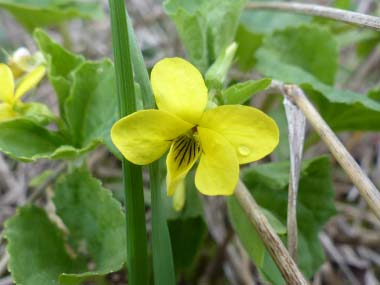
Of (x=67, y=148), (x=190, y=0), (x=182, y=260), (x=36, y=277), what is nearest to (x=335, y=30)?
(x=190, y=0)

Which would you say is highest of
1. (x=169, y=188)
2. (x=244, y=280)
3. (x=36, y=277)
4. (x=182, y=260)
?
(x=169, y=188)

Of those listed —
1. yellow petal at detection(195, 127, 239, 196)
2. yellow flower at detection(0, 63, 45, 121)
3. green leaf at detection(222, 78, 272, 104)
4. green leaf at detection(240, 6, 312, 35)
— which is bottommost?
green leaf at detection(240, 6, 312, 35)

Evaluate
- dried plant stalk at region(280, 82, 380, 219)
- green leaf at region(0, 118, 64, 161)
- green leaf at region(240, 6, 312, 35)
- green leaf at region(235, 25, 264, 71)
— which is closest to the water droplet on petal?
dried plant stalk at region(280, 82, 380, 219)

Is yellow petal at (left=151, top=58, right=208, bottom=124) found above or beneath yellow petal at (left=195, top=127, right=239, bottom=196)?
above

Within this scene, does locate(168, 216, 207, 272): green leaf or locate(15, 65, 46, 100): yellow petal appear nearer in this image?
locate(15, 65, 46, 100): yellow petal

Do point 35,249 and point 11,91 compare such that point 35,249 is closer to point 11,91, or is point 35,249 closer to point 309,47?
point 11,91

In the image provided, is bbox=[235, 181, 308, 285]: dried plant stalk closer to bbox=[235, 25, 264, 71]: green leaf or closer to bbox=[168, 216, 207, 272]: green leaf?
bbox=[168, 216, 207, 272]: green leaf

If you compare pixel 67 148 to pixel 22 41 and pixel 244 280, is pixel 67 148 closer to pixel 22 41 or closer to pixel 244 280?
pixel 244 280
